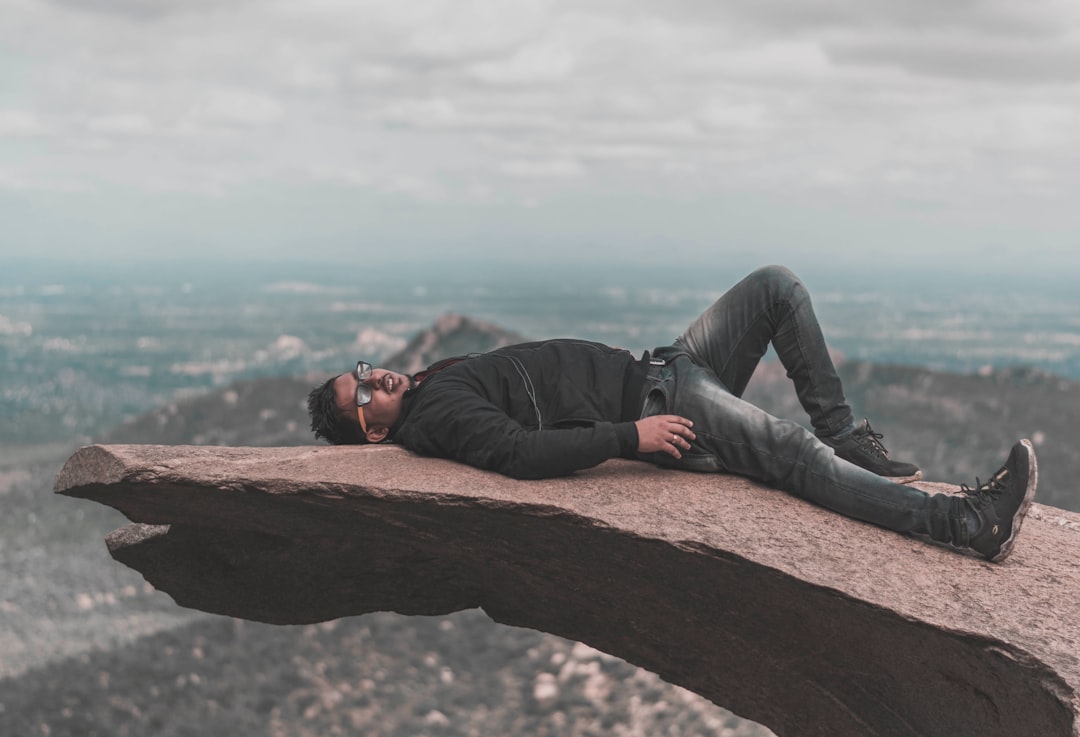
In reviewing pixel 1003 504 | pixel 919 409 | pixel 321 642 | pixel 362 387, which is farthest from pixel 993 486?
pixel 919 409

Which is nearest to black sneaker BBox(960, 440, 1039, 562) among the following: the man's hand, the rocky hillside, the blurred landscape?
the man's hand

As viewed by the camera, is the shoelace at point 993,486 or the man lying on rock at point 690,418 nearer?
the shoelace at point 993,486

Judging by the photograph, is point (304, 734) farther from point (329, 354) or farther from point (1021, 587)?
point (329, 354)

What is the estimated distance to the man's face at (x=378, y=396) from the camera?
5.97 m

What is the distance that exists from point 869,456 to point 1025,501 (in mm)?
1141

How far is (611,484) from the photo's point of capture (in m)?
5.71

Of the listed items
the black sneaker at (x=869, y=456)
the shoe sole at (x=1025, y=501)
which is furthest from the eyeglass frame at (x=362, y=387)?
the shoe sole at (x=1025, y=501)

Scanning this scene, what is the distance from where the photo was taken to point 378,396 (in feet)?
19.7

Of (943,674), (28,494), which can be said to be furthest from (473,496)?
(28,494)

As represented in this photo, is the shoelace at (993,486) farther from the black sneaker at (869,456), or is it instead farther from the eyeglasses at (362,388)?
the eyeglasses at (362,388)

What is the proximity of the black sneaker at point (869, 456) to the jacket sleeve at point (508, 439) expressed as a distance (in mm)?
1539

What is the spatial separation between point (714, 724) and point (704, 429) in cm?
1188

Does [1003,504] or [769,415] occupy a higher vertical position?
[769,415]

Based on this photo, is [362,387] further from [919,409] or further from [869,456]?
[919,409]
